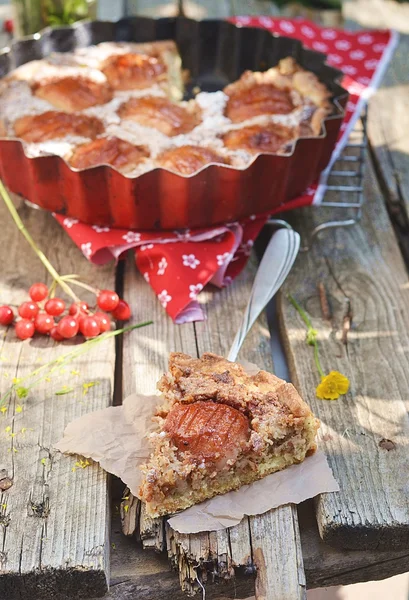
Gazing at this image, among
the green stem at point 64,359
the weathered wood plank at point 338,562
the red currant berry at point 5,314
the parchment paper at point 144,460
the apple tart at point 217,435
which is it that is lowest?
the weathered wood plank at point 338,562

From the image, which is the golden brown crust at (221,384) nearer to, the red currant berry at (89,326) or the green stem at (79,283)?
Result: the red currant berry at (89,326)

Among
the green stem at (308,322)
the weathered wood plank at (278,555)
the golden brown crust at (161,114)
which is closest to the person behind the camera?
the weathered wood plank at (278,555)

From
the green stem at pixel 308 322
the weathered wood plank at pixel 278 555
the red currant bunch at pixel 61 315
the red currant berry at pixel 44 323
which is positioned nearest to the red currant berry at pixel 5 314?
the red currant bunch at pixel 61 315

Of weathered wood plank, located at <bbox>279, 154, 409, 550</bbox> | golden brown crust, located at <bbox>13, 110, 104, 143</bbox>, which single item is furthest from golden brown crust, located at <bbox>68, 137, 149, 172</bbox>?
weathered wood plank, located at <bbox>279, 154, 409, 550</bbox>

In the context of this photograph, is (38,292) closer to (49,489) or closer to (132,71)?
(49,489)

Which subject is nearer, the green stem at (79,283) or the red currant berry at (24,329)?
the red currant berry at (24,329)

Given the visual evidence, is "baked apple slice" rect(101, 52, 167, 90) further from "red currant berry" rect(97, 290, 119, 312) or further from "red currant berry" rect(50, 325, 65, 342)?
"red currant berry" rect(50, 325, 65, 342)
